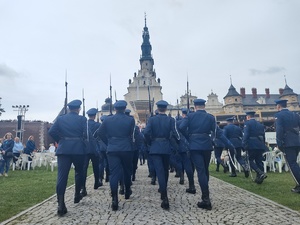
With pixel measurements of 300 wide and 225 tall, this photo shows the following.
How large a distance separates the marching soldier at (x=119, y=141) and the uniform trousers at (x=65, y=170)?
0.74 m

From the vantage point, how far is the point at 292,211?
4992mm

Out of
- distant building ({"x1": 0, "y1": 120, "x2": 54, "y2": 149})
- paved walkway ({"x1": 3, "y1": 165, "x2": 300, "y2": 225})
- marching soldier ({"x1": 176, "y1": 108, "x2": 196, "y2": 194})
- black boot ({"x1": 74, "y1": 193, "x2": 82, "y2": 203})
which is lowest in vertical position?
paved walkway ({"x1": 3, "y1": 165, "x2": 300, "y2": 225})

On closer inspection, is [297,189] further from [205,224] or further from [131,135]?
[131,135]

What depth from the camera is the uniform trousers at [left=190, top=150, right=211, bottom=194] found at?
19.2 feet

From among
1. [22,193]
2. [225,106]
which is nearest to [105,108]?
[225,106]

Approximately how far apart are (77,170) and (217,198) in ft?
11.7

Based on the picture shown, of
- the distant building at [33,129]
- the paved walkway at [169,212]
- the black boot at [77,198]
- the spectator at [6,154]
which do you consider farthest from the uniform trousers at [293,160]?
the distant building at [33,129]

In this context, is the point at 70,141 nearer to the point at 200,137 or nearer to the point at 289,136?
the point at 200,137

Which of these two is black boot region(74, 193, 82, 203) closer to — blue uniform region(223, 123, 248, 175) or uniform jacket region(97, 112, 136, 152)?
uniform jacket region(97, 112, 136, 152)

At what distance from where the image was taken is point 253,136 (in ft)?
31.1

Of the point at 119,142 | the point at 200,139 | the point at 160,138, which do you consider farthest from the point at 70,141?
the point at 200,139

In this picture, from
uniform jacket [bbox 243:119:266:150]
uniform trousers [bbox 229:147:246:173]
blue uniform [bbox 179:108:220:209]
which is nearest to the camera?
blue uniform [bbox 179:108:220:209]

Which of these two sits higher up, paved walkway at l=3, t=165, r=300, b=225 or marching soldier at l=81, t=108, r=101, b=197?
marching soldier at l=81, t=108, r=101, b=197

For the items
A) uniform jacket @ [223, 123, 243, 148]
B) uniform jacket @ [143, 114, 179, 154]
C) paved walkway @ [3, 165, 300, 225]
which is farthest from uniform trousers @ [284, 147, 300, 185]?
uniform jacket @ [223, 123, 243, 148]
